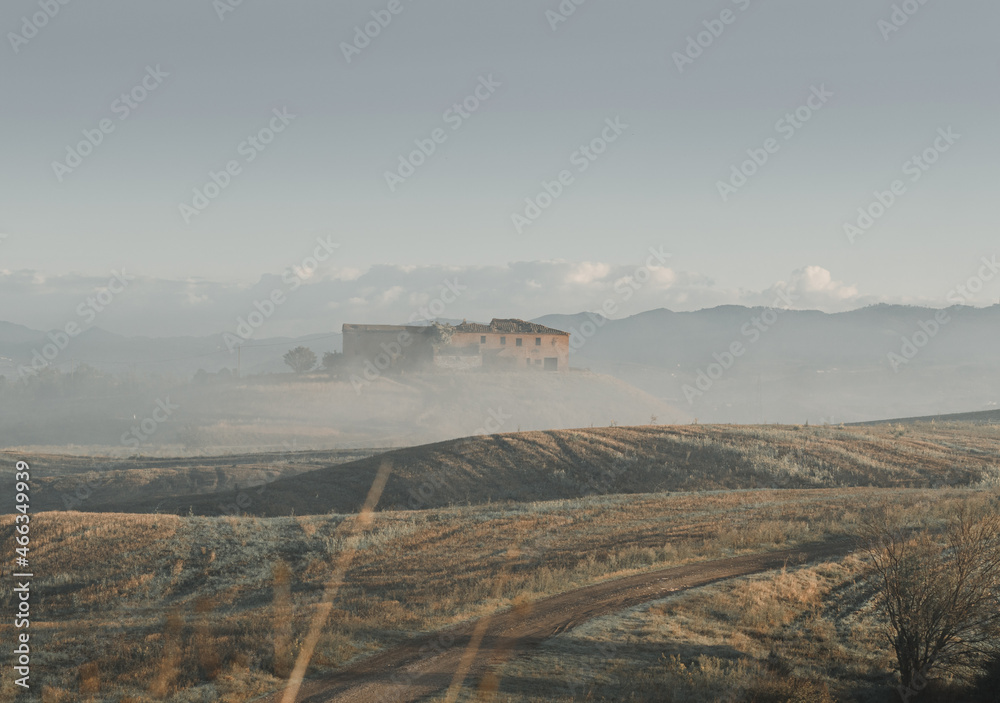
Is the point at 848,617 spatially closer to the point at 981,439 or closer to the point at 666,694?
the point at 666,694

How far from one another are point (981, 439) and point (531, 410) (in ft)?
175

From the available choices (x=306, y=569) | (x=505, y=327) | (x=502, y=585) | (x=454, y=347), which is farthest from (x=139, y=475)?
(x=505, y=327)

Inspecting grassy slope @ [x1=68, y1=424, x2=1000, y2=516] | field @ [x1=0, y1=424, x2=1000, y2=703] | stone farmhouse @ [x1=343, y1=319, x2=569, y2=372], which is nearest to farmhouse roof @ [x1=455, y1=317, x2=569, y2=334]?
stone farmhouse @ [x1=343, y1=319, x2=569, y2=372]

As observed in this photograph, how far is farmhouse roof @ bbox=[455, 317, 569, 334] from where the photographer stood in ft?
358

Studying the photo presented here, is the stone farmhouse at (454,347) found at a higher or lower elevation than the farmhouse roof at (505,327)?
lower

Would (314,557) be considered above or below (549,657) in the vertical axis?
above

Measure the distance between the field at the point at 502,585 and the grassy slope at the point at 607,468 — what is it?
0.28m

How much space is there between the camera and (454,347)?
106 m

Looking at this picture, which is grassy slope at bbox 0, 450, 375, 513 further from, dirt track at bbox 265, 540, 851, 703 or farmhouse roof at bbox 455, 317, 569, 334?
farmhouse roof at bbox 455, 317, 569, 334

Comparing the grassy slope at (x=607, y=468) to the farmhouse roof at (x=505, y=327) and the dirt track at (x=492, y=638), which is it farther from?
the farmhouse roof at (x=505, y=327)

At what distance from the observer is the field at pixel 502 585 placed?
1158 centimetres

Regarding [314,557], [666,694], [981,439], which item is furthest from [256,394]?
[666,694]

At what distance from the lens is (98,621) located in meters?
15.7

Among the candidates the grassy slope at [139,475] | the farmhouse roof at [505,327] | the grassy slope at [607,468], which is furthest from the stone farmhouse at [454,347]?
the grassy slope at [607,468]
